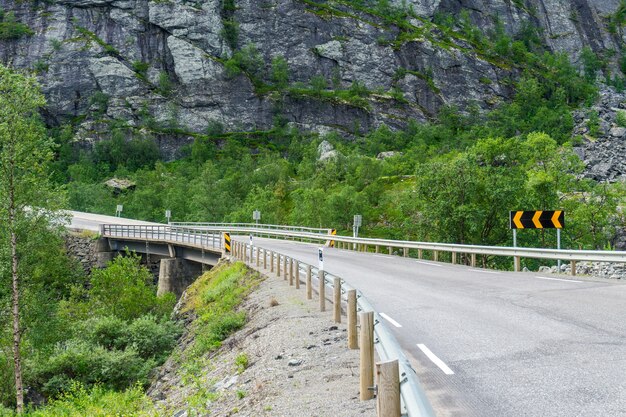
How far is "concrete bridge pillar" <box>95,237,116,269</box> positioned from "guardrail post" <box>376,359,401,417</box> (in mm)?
51722

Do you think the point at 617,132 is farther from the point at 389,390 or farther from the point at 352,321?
the point at 389,390

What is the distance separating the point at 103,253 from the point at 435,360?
49.7 m

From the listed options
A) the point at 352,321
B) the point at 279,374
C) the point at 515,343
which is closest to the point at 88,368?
the point at 279,374

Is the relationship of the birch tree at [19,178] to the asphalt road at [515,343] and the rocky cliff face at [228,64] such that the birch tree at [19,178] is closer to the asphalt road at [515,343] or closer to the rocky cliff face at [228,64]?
the asphalt road at [515,343]

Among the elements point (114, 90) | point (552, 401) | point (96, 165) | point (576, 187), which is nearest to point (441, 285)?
point (552, 401)

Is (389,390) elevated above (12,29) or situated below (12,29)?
below

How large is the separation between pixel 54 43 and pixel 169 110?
32.8 meters

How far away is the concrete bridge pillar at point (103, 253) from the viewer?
170 feet

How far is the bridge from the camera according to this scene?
5555 mm

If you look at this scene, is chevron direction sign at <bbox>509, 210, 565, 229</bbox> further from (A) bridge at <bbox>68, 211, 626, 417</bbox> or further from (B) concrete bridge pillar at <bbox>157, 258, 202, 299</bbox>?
(B) concrete bridge pillar at <bbox>157, 258, 202, 299</bbox>

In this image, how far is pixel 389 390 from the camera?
3812mm

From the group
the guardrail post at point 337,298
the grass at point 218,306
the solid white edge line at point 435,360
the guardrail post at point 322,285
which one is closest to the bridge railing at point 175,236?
the grass at point 218,306

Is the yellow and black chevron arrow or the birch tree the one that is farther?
the yellow and black chevron arrow

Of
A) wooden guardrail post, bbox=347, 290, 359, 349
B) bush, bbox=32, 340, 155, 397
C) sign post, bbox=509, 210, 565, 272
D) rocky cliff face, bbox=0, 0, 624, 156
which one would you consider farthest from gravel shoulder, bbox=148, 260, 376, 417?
rocky cliff face, bbox=0, 0, 624, 156
